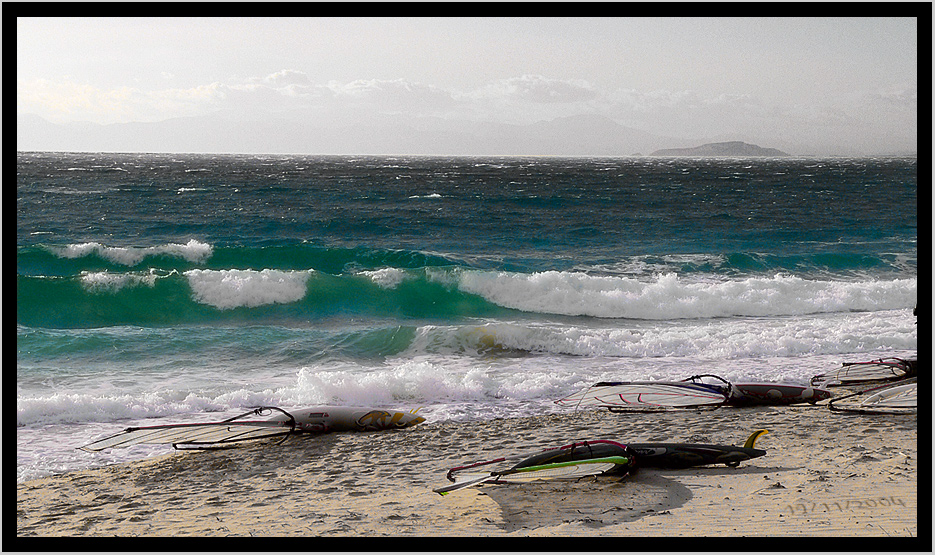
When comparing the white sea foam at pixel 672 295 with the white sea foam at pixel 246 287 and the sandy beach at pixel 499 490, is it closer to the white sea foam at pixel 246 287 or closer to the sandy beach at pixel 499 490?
the white sea foam at pixel 246 287

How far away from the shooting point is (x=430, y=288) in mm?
7922

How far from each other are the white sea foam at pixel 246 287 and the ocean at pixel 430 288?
0.03 meters

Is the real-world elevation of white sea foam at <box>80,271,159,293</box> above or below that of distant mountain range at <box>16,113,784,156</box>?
below

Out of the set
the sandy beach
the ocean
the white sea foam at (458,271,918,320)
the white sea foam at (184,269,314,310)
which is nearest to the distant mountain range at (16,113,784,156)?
the ocean

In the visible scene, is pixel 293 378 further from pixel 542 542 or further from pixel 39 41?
pixel 542 542

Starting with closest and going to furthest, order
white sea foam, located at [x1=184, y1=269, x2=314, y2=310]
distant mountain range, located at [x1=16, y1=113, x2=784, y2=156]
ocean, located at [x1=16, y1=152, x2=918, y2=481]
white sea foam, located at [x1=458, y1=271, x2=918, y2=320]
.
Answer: distant mountain range, located at [x1=16, y1=113, x2=784, y2=156]
ocean, located at [x1=16, y1=152, x2=918, y2=481]
white sea foam, located at [x1=458, y1=271, x2=918, y2=320]
white sea foam, located at [x1=184, y1=269, x2=314, y2=310]

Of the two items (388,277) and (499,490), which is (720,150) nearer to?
(499,490)

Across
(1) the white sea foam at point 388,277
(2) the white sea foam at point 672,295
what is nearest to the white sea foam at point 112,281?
(1) the white sea foam at point 388,277

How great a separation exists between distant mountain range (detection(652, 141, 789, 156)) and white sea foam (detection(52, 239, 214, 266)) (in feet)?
23.0

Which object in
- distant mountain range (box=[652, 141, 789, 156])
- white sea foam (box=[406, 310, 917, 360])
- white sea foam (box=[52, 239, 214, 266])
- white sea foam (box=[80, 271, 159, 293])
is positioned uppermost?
distant mountain range (box=[652, 141, 789, 156])

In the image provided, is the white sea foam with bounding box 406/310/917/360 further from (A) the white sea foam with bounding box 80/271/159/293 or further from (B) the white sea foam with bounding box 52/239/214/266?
(B) the white sea foam with bounding box 52/239/214/266

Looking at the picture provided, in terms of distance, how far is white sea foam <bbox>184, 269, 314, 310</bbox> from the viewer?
7527mm

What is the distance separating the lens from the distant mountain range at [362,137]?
4297mm

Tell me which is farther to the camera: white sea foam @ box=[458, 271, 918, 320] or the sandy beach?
white sea foam @ box=[458, 271, 918, 320]
